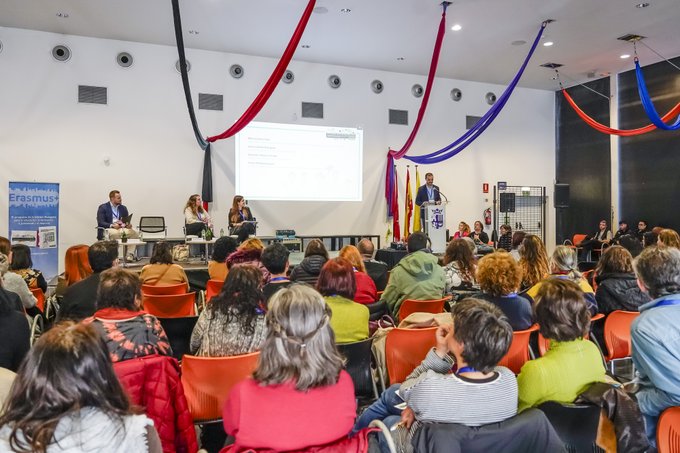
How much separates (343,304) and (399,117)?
863 centimetres

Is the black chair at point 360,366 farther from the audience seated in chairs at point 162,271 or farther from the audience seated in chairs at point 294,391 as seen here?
the audience seated in chairs at point 162,271

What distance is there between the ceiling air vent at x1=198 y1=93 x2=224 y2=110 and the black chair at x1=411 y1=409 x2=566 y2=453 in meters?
8.74

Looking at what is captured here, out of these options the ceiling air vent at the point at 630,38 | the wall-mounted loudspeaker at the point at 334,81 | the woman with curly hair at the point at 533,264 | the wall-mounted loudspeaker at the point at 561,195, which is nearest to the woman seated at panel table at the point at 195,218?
the wall-mounted loudspeaker at the point at 334,81

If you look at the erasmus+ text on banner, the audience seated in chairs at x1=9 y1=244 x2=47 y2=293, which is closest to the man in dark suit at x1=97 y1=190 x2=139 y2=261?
the erasmus+ text on banner

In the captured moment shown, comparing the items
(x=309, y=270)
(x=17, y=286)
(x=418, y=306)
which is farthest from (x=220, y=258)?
(x=418, y=306)

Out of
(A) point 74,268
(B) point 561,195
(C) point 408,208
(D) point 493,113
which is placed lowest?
(A) point 74,268

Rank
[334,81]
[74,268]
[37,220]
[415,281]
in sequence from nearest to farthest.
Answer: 1. [415,281]
2. [74,268]
3. [37,220]
4. [334,81]

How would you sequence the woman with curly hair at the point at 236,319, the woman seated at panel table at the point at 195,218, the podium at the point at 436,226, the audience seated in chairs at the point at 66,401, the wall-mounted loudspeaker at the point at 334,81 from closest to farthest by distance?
the audience seated in chairs at the point at 66,401 → the woman with curly hair at the point at 236,319 → the woman seated at panel table at the point at 195,218 → the podium at the point at 436,226 → the wall-mounted loudspeaker at the point at 334,81

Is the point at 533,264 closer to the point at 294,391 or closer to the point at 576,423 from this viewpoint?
the point at 576,423

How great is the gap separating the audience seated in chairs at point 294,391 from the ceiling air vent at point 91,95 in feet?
27.3

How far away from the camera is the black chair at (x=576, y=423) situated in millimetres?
1665

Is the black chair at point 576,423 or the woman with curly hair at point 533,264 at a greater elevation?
the woman with curly hair at point 533,264

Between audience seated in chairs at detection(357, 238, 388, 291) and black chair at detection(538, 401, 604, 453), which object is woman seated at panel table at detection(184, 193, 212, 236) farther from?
black chair at detection(538, 401, 604, 453)

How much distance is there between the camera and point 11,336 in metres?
2.20
